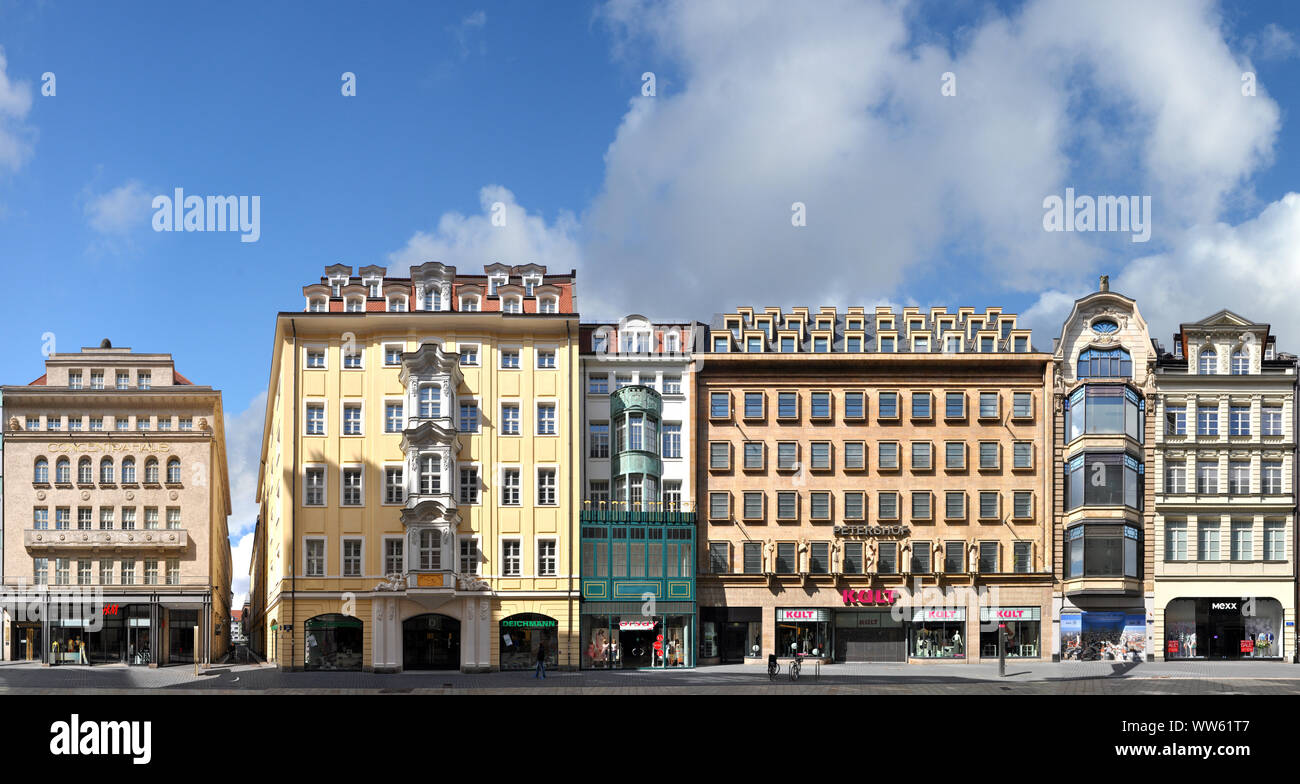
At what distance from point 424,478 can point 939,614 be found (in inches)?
1212

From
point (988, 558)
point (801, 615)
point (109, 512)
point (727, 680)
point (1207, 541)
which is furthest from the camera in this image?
point (109, 512)

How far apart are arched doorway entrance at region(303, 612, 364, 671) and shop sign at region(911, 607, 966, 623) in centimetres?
3167

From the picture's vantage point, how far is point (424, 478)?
234 ft

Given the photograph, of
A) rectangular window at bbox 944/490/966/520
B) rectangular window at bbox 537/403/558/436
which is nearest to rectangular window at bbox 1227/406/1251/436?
rectangular window at bbox 944/490/966/520

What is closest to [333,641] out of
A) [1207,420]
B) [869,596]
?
[869,596]

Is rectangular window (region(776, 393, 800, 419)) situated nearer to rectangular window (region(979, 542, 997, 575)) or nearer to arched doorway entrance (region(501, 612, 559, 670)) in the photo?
rectangular window (region(979, 542, 997, 575))

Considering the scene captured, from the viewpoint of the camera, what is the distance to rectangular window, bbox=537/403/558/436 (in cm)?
7369

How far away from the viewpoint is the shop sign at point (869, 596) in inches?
3044

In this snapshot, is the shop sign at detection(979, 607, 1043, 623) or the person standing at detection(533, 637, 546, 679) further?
the shop sign at detection(979, 607, 1043, 623)

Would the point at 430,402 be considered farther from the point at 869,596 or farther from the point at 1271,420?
the point at 1271,420
